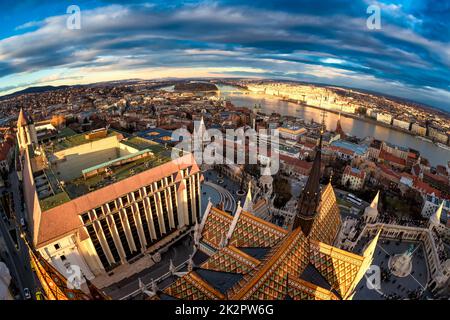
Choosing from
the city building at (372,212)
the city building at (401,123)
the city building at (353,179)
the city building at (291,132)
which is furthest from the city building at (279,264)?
the city building at (401,123)

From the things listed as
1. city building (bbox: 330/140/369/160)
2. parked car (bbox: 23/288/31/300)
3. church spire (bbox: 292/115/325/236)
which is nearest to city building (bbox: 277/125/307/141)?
city building (bbox: 330/140/369/160)

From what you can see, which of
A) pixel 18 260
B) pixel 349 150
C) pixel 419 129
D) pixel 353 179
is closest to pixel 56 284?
pixel 18 260

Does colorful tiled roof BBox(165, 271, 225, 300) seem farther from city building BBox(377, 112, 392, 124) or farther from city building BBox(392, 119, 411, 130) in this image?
city building BBox(377, 112, 392, 124)

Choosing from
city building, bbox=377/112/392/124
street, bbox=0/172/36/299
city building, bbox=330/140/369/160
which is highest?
city building, bbox=377/112/392/124

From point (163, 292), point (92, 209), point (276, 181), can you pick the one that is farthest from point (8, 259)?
point (276, 181)

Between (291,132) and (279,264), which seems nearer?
(279,264)

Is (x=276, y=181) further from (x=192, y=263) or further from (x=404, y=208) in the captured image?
(x=192, y=263)

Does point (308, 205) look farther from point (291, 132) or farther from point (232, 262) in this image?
point (291, 132)

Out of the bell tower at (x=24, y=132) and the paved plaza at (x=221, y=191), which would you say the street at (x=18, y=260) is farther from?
the paved plaza at (x=221, y=191)
